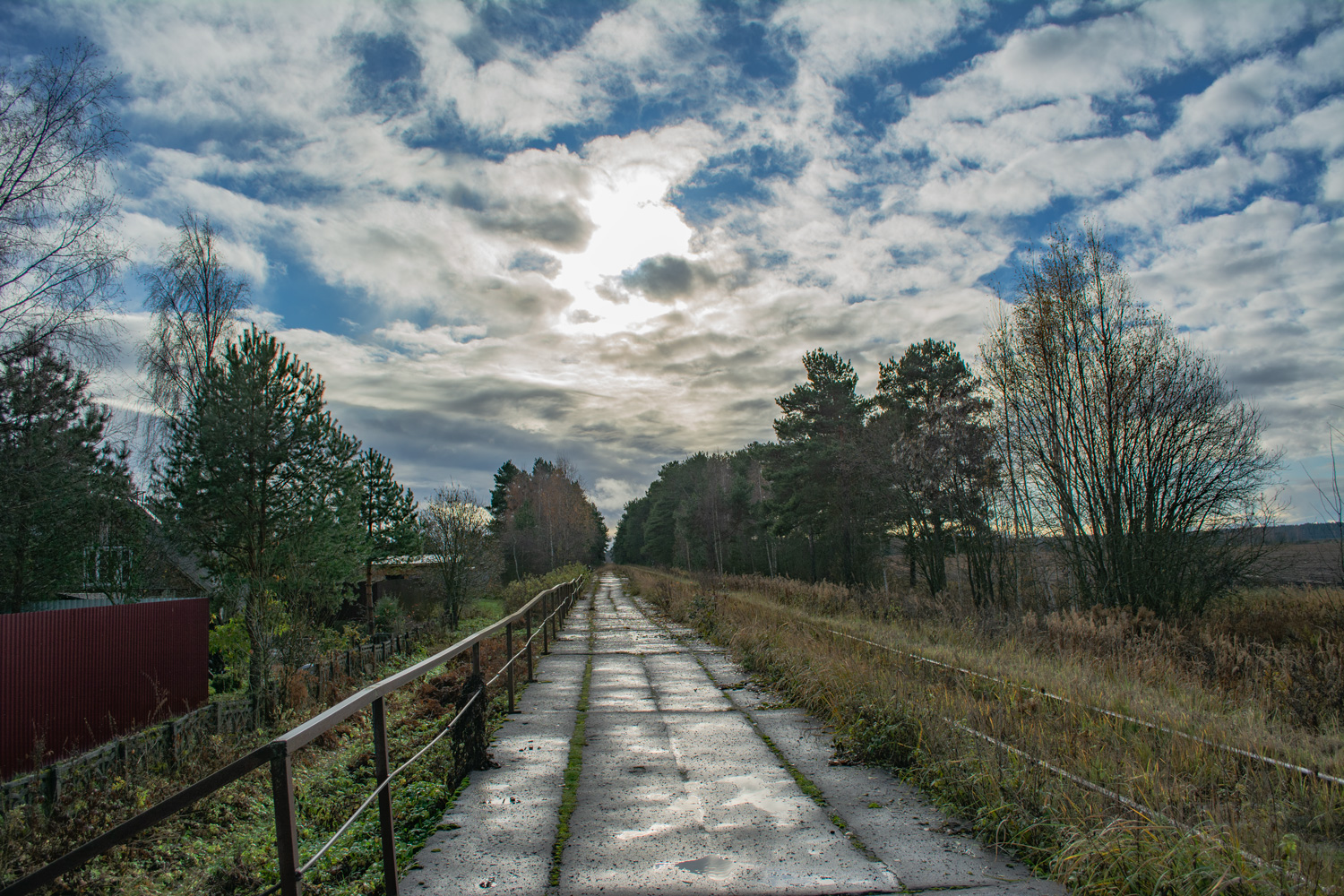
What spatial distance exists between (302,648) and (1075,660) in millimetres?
14193

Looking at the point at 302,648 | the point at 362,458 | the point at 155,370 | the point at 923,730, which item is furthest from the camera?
the point at 155,370

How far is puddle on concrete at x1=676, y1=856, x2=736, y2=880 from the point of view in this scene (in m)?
3.46

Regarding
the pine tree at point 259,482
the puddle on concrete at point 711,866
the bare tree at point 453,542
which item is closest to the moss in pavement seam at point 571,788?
the puddle on concrete at point 711,866

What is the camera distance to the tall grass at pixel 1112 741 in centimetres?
322

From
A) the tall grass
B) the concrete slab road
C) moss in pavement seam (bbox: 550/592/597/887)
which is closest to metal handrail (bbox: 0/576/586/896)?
the concrete slab road

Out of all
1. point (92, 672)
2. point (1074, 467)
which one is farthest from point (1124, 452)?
point (92, 672)

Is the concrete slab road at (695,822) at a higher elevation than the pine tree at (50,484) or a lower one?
lower

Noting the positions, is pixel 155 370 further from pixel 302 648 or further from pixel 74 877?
pixel 74 877

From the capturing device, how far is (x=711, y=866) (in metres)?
3.57

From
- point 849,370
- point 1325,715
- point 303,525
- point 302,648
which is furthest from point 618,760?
point 849,370

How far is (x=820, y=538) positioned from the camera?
→ 39906 millimetres

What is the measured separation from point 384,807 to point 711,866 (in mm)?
1575

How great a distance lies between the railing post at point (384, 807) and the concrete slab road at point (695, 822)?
0.13 meters

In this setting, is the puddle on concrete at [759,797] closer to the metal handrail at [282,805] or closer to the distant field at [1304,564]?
the metal handrail at [282,805]
